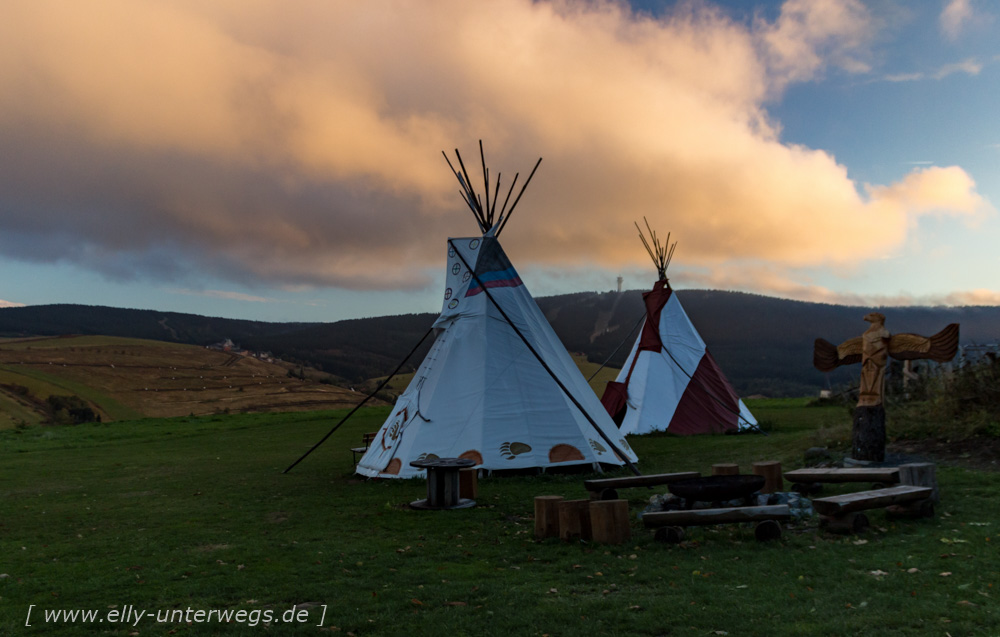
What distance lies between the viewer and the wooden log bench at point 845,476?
7.23 m

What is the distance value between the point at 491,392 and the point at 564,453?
5.42 ft

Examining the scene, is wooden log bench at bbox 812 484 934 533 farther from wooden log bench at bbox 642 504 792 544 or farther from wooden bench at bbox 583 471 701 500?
wooden bench at bbox 583 471 701 500

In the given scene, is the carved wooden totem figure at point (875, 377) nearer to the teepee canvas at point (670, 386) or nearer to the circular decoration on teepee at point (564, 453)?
the circular decoration on teepee at point (564, 453)

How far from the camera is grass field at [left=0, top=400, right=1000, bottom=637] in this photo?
4230mm

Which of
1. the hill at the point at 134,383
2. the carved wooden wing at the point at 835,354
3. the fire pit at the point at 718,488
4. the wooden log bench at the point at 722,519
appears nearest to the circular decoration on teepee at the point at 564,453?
the carved wooden wing at the point at 835,354

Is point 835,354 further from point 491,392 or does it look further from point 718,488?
point 491,392

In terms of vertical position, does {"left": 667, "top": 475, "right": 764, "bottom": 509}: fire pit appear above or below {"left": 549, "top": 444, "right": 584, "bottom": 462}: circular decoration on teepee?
above

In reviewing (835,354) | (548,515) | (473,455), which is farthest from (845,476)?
(473,455)

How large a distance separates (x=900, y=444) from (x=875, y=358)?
2.66 m

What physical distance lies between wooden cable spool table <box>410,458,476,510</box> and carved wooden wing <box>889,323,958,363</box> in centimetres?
613

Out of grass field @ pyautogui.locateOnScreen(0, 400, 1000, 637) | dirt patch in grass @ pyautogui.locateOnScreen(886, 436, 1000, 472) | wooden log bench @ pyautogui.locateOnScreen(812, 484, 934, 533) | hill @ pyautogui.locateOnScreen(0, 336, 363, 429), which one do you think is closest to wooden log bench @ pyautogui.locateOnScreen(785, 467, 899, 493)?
grass field @ pyautogui.locateOnScreen(0, 400, 1000, 637)

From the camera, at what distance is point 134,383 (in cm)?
3894

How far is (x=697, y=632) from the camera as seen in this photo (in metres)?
3.95

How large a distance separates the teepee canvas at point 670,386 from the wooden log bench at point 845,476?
32.8ft
